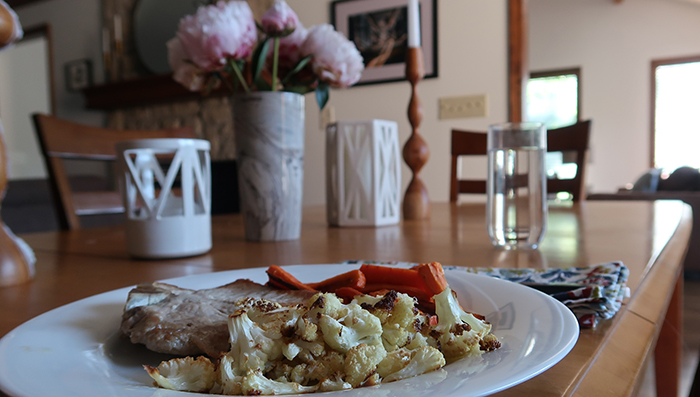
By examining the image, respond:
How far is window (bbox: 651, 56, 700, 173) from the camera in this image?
24.2ft

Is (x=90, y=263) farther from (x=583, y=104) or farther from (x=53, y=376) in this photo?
(x=583, y=104)

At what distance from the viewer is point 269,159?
0.83m

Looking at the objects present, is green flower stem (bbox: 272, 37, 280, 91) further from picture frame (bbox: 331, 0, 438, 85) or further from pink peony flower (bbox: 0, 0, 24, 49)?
picture frame (bbox: 331, 0, 438, 85)

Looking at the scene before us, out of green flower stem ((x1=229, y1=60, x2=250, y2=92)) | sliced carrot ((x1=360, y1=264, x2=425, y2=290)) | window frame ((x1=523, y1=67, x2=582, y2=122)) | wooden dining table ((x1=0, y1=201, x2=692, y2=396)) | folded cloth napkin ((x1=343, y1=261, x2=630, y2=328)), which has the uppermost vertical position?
window frame ((x1=523, y1=67, x2=582, y2=122))

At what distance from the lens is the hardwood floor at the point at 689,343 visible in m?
1.78

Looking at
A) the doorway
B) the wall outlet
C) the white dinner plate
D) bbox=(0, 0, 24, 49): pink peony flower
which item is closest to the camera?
the white dinner plate

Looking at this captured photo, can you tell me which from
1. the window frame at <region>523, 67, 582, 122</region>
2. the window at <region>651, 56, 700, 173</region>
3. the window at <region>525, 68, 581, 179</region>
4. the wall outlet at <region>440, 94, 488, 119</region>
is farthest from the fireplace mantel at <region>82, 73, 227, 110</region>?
the window at <region>651, 56, 700, 173</region>

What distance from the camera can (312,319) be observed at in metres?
0.24

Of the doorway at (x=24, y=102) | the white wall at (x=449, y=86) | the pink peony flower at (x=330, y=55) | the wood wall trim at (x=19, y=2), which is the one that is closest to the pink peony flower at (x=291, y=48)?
the pink peony flower at (x=330, y=55)

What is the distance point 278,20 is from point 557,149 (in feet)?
4.68

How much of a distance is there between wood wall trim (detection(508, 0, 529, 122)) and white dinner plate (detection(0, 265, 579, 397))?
7.96ft

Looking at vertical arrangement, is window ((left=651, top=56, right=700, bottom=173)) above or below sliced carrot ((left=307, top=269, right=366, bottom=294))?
above

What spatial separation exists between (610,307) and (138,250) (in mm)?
617

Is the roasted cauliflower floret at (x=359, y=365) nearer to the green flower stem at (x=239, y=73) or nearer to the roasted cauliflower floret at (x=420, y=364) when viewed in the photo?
the roasted cauliflower floret at (x=420, y=364)
